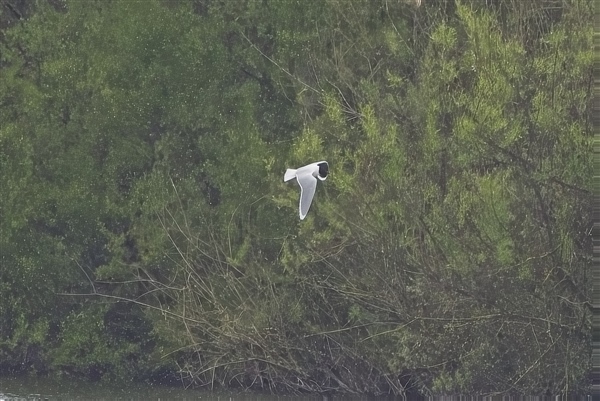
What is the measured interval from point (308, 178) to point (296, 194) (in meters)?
0.47

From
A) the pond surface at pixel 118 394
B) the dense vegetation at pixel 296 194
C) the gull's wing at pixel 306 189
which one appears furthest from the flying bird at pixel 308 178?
the pond surface at pixel 118 394

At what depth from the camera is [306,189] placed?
7145mm

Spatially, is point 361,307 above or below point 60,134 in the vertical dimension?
below

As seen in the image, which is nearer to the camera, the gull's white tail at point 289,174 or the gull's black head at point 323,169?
the gull's black head at point 323,169

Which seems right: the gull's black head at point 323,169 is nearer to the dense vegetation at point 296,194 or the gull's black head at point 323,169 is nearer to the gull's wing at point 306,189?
the gull's wing at point 306,189

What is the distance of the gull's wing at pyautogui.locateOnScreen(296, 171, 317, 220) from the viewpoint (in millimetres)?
7029

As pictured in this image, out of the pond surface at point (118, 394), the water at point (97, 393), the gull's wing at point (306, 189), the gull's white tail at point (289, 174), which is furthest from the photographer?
the water at point (97, 393)

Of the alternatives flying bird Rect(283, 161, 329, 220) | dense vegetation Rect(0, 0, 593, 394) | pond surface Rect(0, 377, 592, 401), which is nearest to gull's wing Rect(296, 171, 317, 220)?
flying bird Rect(283, 161, 329, 220)

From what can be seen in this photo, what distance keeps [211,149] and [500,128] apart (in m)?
1.99

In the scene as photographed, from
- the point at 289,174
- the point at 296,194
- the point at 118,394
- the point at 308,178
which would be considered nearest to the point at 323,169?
the point at 308,178

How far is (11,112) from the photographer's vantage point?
777 centimetres

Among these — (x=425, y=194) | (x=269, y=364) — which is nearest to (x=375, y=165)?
(x=425, y=194)

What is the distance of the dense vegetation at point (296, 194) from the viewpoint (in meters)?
7.31

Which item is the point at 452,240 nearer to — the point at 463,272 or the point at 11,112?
the point at 463,272
